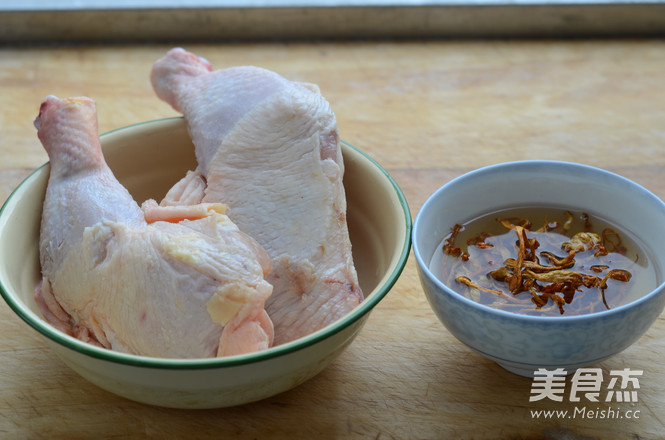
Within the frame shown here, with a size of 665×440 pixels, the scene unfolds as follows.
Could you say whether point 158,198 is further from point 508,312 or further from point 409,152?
point 508,312

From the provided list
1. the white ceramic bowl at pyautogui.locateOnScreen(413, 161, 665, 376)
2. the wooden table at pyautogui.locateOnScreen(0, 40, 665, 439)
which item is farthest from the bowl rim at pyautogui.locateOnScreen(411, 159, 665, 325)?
the wooden table at pyautogui.locateOnScreen(0, 40, 665, 439)

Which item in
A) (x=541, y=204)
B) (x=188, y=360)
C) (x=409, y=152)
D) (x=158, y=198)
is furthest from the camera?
→ (x=409, y=152)

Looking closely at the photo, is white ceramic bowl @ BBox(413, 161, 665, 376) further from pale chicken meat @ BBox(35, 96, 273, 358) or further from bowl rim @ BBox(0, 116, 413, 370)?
pale chicken meat @ BBox(35, 96, 273, 358)

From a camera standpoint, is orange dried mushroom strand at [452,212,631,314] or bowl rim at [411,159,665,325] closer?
bowl rim at [411,159,665,325]

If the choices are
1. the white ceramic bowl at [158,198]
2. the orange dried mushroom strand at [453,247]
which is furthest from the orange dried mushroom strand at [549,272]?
the white ceramic bowl at [158,198]


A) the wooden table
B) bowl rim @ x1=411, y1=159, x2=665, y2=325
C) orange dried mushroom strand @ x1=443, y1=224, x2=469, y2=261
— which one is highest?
bowl rim @ x1=411, y1=159, x2=665, y2=325

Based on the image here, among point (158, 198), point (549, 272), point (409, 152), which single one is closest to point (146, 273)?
point (158, 198)

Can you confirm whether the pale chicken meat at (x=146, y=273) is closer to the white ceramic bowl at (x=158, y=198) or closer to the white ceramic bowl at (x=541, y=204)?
the white ceramic bowl at (x=158, y=198)
